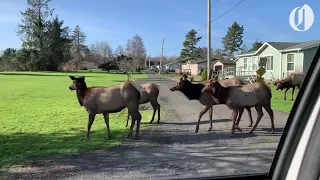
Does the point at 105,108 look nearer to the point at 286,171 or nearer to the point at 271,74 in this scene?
the point at 271,74

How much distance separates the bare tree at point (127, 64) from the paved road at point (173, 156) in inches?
10.6

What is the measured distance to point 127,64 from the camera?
304 cm

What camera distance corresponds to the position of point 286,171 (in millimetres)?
1428

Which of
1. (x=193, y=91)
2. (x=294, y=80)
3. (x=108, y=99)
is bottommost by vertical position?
(x=108, y=99)

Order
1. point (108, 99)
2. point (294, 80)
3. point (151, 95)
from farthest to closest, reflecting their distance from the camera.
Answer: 1. point (151, 95)
2. point (108, 99)
3. point (294, 80)

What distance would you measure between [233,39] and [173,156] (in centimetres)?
225

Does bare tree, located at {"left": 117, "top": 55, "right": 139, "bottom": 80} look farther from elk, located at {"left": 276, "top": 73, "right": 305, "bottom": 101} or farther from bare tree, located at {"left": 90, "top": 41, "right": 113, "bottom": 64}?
elk, located at {"left": 276, "top": 73, "right": 305, "bottom": 101}

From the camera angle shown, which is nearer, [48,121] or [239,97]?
[239,97]

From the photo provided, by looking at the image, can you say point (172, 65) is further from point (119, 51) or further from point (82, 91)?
point (82, 91)

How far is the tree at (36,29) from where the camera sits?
245 centimetres

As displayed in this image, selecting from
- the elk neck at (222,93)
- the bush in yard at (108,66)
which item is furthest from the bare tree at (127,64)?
the elk neck at (222,93)

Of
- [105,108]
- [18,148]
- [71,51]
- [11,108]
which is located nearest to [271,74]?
[71,51]

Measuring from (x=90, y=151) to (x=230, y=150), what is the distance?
211 cm

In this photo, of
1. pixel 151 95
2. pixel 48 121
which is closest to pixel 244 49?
pixel 151 95
